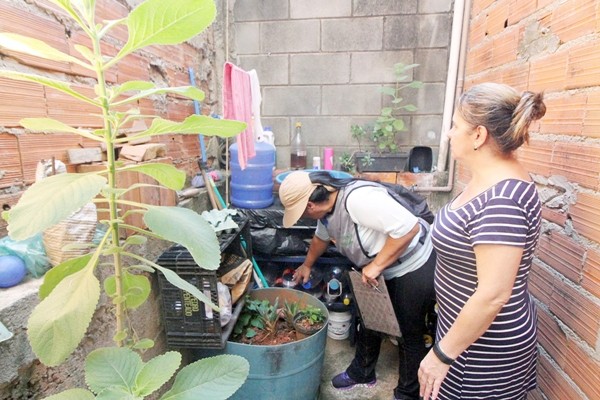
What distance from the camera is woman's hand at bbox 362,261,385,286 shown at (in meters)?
1.63

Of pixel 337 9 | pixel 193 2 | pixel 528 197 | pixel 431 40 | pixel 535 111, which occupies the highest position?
pixel 337 9

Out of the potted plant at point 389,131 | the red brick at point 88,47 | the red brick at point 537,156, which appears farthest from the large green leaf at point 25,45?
the potted plant at point 389,131

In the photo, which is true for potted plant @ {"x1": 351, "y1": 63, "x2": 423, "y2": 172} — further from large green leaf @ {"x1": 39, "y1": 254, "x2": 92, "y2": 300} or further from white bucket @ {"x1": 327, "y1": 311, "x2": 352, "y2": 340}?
large green leaf @ {"x1": 39, "y1": 254, "x2": 92, "y2": 300}

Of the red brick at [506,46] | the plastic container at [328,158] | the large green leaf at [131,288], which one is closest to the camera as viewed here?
the large green leaf at [131,288]

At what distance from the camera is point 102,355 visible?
63cm

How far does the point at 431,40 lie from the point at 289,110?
49.2 inches

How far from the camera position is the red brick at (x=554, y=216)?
1117 millimetres

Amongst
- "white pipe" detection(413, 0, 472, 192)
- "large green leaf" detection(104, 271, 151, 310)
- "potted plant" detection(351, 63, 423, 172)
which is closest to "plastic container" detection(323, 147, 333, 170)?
"potted plant" detection(351, 63, 423, 172)

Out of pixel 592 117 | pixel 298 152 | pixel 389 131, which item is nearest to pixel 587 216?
pixel 592 117

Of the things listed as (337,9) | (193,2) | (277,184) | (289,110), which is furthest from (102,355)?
(337,9)

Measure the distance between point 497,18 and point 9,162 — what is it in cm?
198

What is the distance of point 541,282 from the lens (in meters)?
1.23

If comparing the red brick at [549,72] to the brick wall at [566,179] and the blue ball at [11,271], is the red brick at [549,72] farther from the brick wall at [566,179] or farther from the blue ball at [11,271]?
the blue ball at [11,271]

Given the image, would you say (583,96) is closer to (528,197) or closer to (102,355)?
(528,197)
